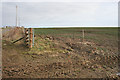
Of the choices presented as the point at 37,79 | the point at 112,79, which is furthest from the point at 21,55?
the point at 112,79

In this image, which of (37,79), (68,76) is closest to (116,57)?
(68,76)

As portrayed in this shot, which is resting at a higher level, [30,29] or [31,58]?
[30,29]

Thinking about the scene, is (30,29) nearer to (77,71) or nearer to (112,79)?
(77,71)

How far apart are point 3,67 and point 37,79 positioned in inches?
68.3

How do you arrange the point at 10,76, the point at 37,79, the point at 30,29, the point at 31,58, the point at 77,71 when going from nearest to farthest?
the point at 37,79 → the point at 10,76 → the point at 77,71 → the point at 31,58 → the point at 30,29

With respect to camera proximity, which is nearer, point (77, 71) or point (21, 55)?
point (77, 71)

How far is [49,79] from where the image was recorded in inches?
123

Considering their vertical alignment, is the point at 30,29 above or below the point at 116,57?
above

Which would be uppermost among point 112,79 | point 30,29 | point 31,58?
point 30,29

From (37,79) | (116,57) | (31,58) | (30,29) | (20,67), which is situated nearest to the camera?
(37,79)

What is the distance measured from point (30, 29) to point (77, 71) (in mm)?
4089

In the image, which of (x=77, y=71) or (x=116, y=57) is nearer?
(x=77, y=71)

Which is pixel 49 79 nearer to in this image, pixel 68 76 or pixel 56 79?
pixel 56 79

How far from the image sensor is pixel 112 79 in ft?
10.6
